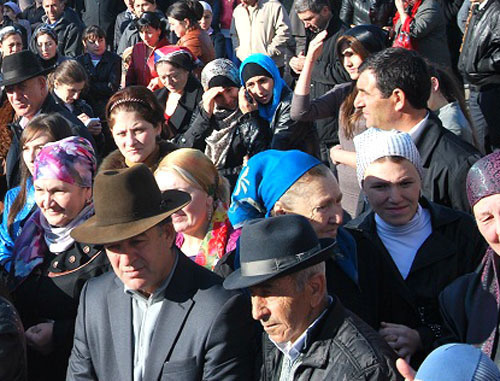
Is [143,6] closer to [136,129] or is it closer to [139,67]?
[139,67]

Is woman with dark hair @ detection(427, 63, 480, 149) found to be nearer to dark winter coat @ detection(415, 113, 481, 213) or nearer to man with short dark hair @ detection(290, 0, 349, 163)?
dark winter coat @ detection(415, 113, 481, 213)

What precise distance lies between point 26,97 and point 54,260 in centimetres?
Result: 257

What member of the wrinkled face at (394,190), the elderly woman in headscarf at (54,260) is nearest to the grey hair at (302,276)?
the wrinkled face at (394,190)

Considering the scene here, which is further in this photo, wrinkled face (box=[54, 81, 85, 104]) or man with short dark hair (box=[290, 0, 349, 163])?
wrinkled face (box=[54, 81, 85, 104])

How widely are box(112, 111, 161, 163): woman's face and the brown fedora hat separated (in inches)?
72.8

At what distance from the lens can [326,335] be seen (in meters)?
2.76

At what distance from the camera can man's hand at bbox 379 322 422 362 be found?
10.5 feet

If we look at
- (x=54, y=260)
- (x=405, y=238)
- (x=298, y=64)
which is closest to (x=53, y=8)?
(x=298, y=64)

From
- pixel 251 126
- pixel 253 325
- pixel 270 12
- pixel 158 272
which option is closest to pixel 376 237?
pixel 253 325

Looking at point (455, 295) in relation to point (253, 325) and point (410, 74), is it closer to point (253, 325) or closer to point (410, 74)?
point (253, 325)

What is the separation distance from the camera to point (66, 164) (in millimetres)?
4328

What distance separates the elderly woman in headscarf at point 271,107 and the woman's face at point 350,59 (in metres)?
0.52

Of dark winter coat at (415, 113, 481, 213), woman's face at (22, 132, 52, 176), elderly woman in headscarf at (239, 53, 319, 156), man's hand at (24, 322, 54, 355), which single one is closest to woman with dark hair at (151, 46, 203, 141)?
elderly woman in headscarf at (239, 53, 319, 156)

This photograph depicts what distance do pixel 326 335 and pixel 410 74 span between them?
86.7 inches
